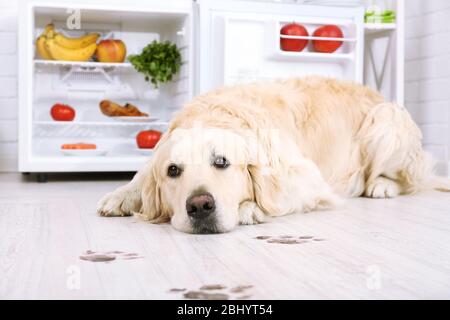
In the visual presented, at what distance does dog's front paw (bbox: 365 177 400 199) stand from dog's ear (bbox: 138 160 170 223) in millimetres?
1189

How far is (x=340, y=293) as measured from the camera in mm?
1340

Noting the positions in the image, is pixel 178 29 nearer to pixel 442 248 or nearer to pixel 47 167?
pixel 47 167

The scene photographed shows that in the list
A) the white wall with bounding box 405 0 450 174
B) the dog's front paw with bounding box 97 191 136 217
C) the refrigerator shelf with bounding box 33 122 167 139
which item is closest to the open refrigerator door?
the refrigerator shelf with bounding box 33 122 167 139

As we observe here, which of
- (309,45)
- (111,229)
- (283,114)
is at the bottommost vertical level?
(111,229)

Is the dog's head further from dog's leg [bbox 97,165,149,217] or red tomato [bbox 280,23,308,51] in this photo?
red tomato [bbox 280,23,308,51]

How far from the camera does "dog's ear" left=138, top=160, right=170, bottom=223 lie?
2.34 m

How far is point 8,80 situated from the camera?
184 inches

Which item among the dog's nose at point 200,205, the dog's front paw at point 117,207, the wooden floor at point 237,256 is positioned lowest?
the wooden floor at point 237,256

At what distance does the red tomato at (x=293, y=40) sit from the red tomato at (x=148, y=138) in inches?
40.6

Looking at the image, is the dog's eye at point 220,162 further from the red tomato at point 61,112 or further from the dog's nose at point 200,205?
the red tomato at point 61,112

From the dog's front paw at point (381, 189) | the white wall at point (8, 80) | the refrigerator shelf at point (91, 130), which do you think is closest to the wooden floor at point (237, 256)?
the dog's front paw at point (381, 189)

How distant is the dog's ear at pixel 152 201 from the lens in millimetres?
2344
